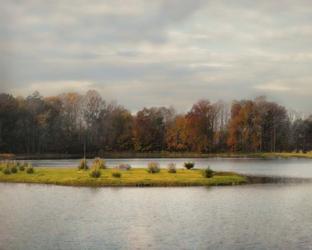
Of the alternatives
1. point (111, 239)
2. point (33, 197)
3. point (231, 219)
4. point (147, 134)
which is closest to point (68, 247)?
point (111, 239)

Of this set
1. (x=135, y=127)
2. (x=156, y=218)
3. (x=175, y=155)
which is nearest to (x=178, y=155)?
(x=175, y=155)

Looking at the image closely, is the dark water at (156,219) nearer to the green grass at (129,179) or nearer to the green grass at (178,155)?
the green grass at (129,179)

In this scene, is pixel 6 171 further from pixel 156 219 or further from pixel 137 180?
pixel 156 219

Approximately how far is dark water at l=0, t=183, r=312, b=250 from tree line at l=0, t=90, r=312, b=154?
341 ft

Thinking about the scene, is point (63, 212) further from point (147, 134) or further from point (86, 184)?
point (147, 134)

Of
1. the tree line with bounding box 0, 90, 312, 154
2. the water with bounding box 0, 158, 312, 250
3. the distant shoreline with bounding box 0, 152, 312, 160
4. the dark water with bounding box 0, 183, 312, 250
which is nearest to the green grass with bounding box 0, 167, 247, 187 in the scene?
the water with bounding box 0, 158, 312, 250

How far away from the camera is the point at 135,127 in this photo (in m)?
161

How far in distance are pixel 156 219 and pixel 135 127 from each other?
423 ft

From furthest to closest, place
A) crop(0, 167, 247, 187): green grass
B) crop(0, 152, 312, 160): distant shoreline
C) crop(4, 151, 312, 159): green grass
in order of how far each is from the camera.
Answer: crop(4, 151, 312, 159): green grass
crop(0, 152, 312, 160): distant shoreline
crop(0, 167, 247, 187): green grass

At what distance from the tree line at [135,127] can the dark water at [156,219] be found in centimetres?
10379

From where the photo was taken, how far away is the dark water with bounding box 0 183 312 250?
25.1 m

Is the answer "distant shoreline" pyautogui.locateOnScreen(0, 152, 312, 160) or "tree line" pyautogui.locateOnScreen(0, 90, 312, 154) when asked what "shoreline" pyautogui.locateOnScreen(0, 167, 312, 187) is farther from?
"tree line" pyautogui.locateOnScreen(0, 90, 312, 154)

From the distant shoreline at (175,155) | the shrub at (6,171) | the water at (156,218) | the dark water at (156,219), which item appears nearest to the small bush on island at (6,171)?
the shrub at (6,171)

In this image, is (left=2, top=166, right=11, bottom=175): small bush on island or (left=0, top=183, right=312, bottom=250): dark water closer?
(left=0, top=183, right=312, bottom=250): dark water
